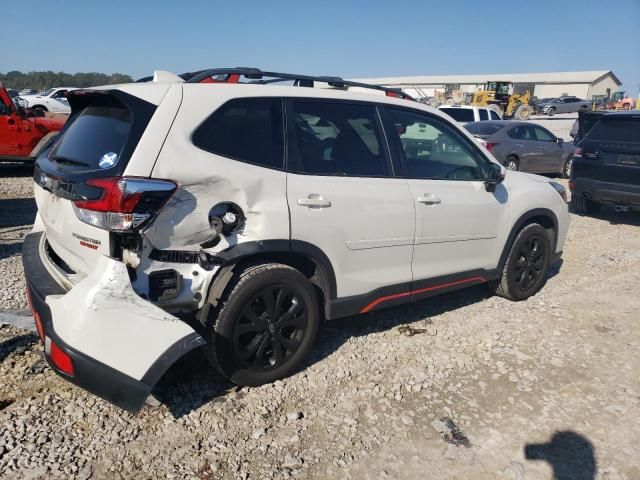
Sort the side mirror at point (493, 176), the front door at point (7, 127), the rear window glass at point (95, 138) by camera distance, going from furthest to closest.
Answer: the front door at point (7, 127)
the side mirror at point (493, 176)
the rear window glass at point (95, 138)

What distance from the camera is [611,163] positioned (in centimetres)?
824

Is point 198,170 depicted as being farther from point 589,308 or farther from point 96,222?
point 589,308

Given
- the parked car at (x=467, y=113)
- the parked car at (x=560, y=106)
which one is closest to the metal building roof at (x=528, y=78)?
the parked car at (x=560, y=106)

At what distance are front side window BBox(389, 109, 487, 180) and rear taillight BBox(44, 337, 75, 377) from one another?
8.27 ft

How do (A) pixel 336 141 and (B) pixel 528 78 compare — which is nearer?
(A) pixel 336 141

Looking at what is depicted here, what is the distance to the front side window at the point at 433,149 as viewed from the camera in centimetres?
391

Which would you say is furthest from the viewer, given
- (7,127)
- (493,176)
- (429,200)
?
(7,127)

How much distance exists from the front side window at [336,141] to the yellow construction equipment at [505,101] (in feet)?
114

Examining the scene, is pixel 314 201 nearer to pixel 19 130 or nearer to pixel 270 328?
pixel 270 328

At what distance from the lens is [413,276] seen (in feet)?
13.0

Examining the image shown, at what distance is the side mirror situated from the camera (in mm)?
4300

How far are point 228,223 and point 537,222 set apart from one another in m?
3.36

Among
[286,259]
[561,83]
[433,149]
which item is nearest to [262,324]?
[286,259]

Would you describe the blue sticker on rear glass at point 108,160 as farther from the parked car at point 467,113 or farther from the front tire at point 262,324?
the parked car at point 467,113
